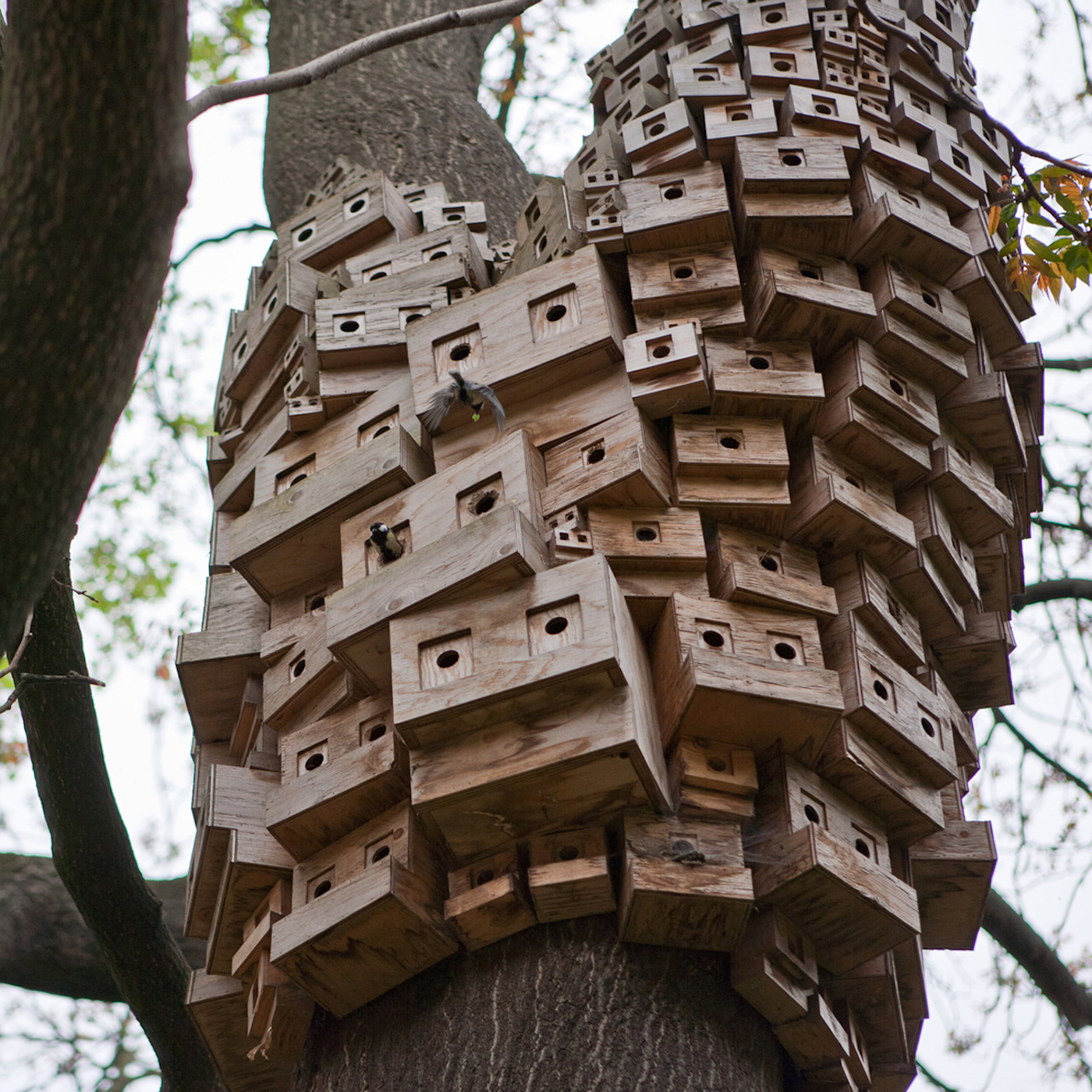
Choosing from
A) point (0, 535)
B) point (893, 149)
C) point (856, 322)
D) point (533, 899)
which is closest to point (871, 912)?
point (533, 899)

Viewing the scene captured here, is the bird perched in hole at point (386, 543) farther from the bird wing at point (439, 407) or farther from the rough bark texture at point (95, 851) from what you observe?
the rough bark texture at point (95, 851)

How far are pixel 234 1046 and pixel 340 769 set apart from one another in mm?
776

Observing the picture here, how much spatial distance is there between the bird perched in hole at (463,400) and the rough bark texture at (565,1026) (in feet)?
3.47

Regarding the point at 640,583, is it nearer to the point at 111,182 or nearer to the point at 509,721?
the point at 509,721

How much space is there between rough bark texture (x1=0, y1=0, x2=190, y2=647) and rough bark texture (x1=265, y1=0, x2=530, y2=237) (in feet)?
8.85

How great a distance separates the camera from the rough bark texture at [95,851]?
3.23 m

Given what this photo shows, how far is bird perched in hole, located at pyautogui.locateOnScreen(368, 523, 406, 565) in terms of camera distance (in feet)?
9.02

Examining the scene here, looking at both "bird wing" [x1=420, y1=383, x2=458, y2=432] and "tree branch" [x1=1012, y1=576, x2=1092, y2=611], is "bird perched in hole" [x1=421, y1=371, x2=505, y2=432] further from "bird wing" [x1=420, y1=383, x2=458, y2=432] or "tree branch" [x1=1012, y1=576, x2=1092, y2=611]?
"tree branch" [x1=1012, y1=576, x2=1092, y2=611]

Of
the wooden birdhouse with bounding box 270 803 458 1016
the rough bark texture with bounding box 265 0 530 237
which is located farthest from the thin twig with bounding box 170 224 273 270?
the wooden birdhouse with bounding box 270 803 458 1016

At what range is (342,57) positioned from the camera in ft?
8.38

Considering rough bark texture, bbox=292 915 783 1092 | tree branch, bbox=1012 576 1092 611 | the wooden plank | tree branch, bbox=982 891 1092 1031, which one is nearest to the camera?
rough bark texture, bbox=292 915 783 1092

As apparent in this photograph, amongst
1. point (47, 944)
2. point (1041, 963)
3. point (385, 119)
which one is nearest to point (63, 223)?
point (47, 944)

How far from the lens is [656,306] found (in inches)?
116

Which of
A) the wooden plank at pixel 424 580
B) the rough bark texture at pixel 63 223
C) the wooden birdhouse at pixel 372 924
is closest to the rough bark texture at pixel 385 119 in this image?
the wooden plank at pixel 424 580
